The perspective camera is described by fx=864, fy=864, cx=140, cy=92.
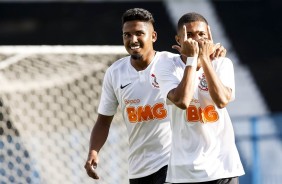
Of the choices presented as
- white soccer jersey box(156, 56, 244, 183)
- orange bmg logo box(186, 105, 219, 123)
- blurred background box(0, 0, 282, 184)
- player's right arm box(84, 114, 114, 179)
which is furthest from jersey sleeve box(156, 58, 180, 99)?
blurred background box(0, 0, 282, 184)

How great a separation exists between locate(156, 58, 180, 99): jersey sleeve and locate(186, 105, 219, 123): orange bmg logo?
4.9 inches

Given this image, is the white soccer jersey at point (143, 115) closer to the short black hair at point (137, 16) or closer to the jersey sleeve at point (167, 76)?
the short black hair at point (137, 16)

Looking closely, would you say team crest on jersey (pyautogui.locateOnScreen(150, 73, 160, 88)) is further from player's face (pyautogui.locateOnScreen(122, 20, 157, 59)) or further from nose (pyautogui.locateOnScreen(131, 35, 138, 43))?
nose (pyautogui.locateOnScreen(131, 35, 138, 43))

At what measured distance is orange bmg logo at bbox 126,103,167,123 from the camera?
4.45 m

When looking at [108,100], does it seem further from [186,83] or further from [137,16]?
[186,83]

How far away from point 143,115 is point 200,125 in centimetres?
87

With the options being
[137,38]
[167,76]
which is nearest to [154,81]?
[137,38]

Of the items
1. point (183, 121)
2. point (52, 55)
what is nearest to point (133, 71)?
point (183, 121)

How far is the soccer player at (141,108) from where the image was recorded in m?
4.45

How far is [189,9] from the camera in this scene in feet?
25.7

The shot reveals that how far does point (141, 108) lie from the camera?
14.7 ft

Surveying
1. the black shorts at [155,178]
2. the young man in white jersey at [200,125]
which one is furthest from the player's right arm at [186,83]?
the black shorts at [155,178]

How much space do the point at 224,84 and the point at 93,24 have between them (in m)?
4.26

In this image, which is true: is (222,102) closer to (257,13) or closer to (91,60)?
(91,60)
